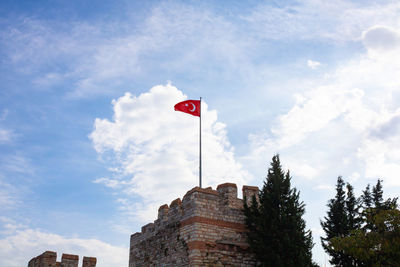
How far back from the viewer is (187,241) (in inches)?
669

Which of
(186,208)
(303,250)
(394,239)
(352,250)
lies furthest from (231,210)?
(394,239)

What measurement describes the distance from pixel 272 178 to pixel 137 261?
911 centimetres

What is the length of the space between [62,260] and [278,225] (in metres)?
10.0

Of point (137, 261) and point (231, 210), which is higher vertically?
point (231, 210)

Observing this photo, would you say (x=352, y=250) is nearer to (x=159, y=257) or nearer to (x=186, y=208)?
(x=186, y=208)

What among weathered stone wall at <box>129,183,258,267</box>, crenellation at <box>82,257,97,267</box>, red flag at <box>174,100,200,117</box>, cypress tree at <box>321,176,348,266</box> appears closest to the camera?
weathered stone wall at <box>129,183,258,267</box>

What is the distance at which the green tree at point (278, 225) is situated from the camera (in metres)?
15.9

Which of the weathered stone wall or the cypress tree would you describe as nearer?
the weathered stone wall

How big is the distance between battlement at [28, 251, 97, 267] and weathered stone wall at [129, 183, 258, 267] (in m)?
3.30

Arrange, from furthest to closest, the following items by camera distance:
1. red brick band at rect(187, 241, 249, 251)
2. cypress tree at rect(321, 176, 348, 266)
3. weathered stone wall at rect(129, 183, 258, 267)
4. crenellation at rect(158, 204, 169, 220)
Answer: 1. cypress tree at rect(321, 176, 348, 266)
2. crenellation at rect(158, 204, 169, 220)
3. weathered stone wall at rect(129, 183, 258, 267)
4. red brick band at rect(187, 241, 249, 251)

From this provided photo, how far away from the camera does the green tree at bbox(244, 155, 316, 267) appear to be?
15.9m

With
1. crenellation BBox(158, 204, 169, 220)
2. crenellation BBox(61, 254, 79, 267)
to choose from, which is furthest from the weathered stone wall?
crenellation BBox(61, 254, 79, 267)

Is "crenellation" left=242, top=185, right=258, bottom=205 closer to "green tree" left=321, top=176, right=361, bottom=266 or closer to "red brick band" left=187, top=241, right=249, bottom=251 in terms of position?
"red brick band" left=187, top=241, right=249, bottom=251

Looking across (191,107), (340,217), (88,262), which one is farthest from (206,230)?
(340,217)
